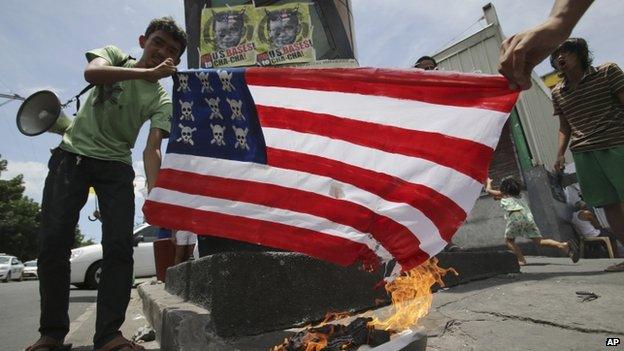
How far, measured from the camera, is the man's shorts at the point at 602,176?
3.22 m

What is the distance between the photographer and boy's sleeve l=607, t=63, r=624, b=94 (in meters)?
3.35

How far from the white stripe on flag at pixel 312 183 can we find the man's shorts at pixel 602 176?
2.21 metres

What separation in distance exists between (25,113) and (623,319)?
13.1 ft

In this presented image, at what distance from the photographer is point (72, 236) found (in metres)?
2.54

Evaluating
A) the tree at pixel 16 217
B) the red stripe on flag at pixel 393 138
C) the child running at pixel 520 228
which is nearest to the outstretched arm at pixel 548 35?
the red stripe on flag at pixel 393 138

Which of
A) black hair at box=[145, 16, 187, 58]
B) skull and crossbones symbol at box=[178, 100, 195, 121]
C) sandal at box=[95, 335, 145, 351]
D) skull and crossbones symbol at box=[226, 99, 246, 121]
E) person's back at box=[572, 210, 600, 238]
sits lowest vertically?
person's back at box=[572, 210, 600, 238]

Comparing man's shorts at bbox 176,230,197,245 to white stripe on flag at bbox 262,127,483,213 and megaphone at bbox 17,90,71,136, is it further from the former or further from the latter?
white stripe on flag at bbox 262,127,483,213

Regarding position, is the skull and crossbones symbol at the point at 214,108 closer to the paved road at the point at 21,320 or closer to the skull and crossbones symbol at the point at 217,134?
the skull and crossbones symbol at the point at 217,134

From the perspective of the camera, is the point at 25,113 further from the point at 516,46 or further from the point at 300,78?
the point at 516,46

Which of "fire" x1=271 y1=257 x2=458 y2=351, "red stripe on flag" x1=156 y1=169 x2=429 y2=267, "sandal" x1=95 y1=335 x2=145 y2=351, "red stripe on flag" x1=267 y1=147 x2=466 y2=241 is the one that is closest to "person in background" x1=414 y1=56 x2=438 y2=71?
"fire" x1=271 y1=257 x2=458 y2=351

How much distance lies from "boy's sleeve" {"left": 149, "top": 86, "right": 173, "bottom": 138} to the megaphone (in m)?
0.70

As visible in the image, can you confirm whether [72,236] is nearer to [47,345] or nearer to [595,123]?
[47,345]

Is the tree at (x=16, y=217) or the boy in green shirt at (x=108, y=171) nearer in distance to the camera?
the boy in green shirt at (x=108, y=171)

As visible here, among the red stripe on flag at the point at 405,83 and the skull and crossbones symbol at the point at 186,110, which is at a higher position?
the skull and crossbones symbol at the point at 186,110
